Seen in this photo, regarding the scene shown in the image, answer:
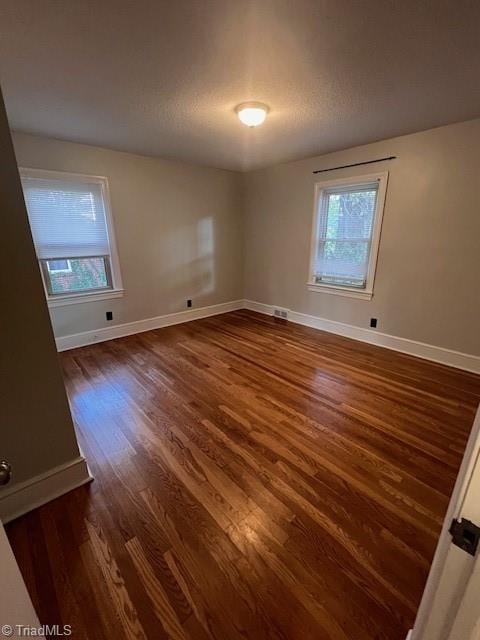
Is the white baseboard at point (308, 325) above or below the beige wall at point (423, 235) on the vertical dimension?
below

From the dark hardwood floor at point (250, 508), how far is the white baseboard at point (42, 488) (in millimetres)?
47

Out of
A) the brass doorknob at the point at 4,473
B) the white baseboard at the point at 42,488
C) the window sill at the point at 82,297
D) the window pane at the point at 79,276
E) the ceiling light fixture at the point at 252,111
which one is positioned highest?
the ceiling light fixture at the point at 252,111

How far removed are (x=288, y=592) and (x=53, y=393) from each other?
1408mm

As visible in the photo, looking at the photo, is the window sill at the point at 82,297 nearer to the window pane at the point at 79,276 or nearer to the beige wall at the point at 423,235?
the window pane at the point at 79,276

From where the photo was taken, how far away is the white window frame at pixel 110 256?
299 cm

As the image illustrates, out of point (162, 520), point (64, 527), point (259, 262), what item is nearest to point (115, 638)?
point (162, 520)

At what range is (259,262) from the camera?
4.84m

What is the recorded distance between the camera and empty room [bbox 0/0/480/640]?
3.62ft

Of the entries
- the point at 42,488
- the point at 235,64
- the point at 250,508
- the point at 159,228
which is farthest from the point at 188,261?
the point at 250,508

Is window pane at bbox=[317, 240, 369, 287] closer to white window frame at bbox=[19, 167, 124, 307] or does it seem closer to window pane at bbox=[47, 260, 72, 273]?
white window frame at bbox=[19, 167, 124, 307]

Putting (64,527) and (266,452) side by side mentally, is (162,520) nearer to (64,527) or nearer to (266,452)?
(64,527)

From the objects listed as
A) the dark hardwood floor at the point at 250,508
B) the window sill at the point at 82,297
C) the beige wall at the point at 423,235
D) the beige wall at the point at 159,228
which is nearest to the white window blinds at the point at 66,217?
the beige wall at the point at 159,228

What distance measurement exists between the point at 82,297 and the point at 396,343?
3972 mm

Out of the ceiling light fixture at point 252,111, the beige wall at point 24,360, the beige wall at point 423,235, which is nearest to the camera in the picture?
the beige wall at point 24,360
